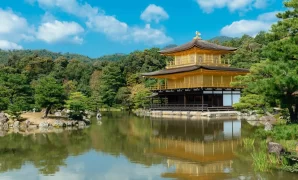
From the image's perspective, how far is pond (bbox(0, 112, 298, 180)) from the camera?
9453 mm

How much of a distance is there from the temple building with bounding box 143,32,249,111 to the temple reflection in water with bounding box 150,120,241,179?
14014 millimetres

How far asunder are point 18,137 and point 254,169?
1293cm

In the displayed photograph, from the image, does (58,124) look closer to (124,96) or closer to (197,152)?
(197,152)

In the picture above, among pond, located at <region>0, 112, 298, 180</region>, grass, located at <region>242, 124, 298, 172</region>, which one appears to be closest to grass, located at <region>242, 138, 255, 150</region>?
pond, located at <region>0, 112, 298, 180</region>

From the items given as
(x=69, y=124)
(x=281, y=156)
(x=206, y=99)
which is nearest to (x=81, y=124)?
(x=69, y=124)

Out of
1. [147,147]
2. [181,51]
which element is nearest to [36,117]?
[147,147]

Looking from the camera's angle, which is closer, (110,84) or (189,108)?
(189,108)

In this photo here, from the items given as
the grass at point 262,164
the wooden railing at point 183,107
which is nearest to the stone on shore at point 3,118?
the wooden railing at point 183,107

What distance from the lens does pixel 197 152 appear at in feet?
40.5

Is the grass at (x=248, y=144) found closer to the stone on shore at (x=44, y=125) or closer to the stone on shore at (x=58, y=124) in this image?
the stone on shore at (x=58, y=124)

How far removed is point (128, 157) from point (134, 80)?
37.7 metres

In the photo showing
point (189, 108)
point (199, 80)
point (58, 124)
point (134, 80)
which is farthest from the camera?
point (134, 80)

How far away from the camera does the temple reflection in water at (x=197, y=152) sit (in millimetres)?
9406

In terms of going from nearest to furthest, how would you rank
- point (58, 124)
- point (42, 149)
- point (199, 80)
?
point (42, 149), point (58, 124), point (199, 80)
